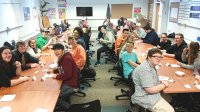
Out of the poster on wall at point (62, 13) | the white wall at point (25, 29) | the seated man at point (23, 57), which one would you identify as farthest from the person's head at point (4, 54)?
the poster on wall at point (62, 13)

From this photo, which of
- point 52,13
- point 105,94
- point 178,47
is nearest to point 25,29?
point 52,13

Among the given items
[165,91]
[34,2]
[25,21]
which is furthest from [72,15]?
[165,91]

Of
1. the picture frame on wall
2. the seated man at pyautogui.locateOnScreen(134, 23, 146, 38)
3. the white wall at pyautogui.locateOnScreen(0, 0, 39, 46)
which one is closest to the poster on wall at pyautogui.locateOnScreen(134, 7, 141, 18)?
the picture frame on wall

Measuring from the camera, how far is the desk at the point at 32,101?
233 centimetres

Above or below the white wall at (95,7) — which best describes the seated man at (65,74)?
below

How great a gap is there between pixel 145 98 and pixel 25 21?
9.08m

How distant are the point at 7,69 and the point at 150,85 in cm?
Answer: 226

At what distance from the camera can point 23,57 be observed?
159 inches

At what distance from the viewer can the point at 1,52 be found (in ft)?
10.1

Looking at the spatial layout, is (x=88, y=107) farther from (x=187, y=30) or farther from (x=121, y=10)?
(x=121, y=10)

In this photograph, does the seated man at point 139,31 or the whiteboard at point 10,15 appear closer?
the whiteboard at point 10,15

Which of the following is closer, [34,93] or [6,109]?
[6,109]

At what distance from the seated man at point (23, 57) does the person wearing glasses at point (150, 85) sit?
2.32 metres

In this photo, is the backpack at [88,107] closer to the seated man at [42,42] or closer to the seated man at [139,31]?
the seated man at [42,42]
